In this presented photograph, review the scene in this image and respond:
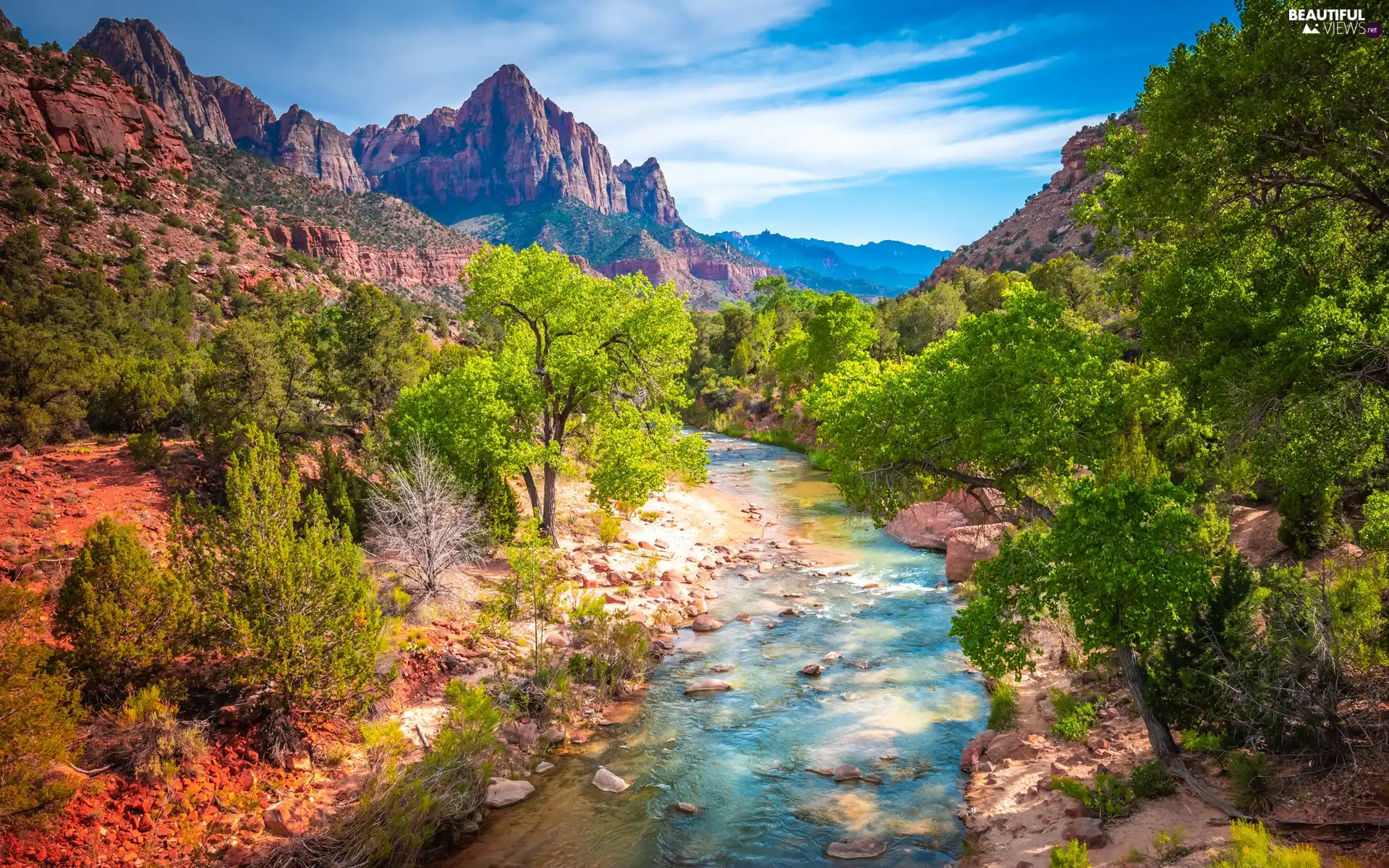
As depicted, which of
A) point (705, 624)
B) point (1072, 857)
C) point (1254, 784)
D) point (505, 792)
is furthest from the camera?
point (705, 624)

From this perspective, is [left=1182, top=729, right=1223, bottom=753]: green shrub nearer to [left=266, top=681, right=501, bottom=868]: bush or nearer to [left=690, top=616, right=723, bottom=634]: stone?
[left=266, top=681, right=501, bottom=868]: bush

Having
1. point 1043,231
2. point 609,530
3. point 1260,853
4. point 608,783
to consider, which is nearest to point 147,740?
point 608,783

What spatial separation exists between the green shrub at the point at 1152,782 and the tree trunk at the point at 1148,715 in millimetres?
247

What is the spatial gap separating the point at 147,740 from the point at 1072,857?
42.5 feet

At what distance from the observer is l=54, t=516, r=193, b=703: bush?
1025 centimetres

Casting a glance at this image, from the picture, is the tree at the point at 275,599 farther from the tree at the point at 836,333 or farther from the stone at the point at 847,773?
the tree at the point at 836,333

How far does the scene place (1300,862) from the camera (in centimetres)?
670

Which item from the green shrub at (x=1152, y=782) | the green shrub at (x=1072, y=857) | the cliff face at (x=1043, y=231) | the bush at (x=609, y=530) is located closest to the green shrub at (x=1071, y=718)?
the green shrub at (x=1152, y=782)

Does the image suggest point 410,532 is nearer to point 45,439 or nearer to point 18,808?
point 18,808

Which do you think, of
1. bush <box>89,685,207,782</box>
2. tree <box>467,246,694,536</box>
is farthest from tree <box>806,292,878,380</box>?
bush <box>89,685,207,782</box>

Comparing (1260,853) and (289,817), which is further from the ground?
(1260,853)

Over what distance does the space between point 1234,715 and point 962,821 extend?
14.2 ft

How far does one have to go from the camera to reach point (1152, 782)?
31.6 feet

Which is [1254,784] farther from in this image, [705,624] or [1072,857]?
[705,624]
